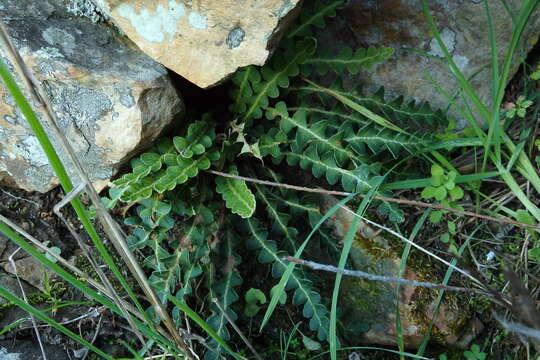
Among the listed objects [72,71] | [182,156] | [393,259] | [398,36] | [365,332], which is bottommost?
[365,332]

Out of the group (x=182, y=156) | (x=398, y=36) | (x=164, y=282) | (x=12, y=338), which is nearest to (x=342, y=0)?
(x=398, y=36)

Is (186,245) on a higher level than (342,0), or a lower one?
lower

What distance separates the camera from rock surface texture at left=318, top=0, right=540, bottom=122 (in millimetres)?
2449

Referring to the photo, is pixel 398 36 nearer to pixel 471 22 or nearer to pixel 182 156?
pixel 471 22

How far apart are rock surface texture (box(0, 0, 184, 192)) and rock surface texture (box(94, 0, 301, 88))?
11cm

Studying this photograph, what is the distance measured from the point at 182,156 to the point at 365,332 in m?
→ 1.06

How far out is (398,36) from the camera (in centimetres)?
252

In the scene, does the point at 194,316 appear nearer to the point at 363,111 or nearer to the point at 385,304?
the point at 385,304

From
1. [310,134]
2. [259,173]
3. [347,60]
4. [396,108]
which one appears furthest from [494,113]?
[259,173]

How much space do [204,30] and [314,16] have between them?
1.57 ft

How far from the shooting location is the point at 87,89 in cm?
207

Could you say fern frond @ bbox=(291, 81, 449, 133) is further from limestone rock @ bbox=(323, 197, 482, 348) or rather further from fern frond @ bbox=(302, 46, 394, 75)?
limestone rock @ bbox=(323, 197, 482, 348)

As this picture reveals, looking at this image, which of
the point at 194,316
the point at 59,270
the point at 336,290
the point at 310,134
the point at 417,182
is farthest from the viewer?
the point at 310,134

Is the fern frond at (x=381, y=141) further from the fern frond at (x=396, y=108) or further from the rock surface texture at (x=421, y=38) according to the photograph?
the rock surface texture at (x=421, y=38)
